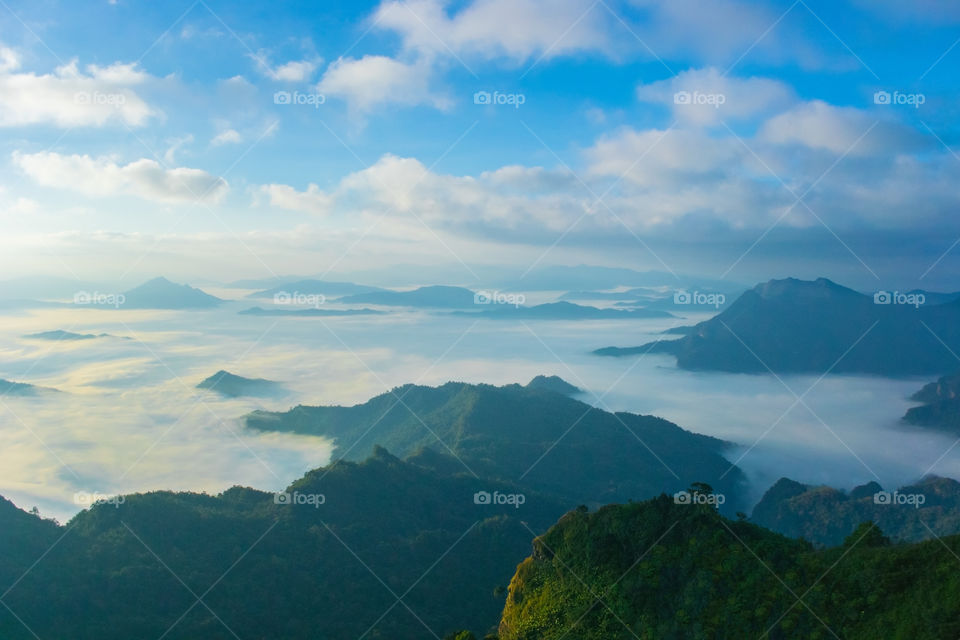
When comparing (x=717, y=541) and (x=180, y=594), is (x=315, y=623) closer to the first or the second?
(x=180, y=594)

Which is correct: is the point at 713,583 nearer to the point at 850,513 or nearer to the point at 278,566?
the point at 278,566

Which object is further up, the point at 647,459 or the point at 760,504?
the point at 647,459

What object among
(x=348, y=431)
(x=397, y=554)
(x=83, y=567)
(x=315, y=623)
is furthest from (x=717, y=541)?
(x=348, y=431)

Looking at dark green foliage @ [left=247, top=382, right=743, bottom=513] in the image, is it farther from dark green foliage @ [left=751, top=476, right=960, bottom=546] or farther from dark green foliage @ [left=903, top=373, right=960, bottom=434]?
dark green foliage @ [left=903, top=373, right=960, bottom=434]
